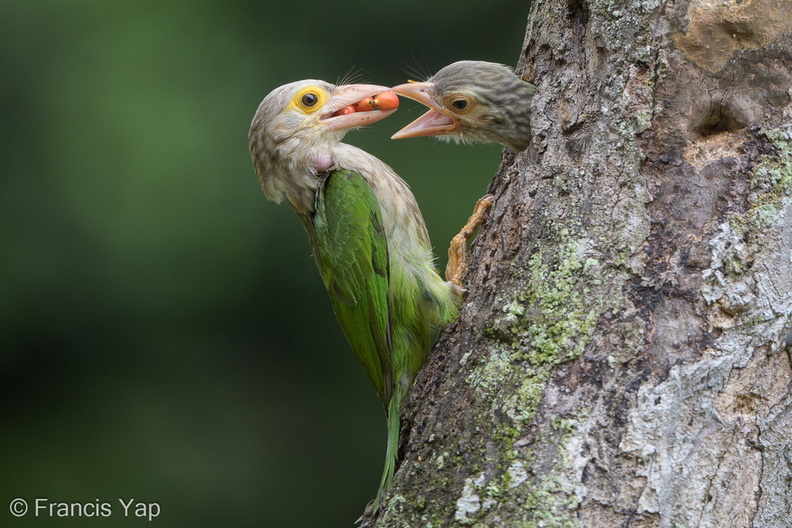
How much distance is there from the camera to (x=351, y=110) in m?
3.89

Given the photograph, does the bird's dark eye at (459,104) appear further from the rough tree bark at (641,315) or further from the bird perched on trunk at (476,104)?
the rough tree bark at (641,315)

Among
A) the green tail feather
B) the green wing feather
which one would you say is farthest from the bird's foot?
the green tail feather

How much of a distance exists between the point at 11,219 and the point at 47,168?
15.4 inches

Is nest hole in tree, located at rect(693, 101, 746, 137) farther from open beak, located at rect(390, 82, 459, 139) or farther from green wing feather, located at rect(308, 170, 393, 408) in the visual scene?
green wing feather, located at rect(308, 170, 393, 408)

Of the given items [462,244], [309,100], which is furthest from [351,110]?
[462,244]

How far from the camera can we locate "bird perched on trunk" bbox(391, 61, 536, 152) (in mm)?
3415

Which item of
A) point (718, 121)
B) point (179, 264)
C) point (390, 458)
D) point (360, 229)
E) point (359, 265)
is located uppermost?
point (718, 121)

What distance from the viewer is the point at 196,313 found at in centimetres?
619

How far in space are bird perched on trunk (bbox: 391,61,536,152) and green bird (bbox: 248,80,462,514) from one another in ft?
0.68

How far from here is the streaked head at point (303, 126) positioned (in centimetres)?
381

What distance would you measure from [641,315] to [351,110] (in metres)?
1.79

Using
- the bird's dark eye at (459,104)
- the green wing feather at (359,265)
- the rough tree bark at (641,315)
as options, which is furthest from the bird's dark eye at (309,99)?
the rough tree bark at (641,315)

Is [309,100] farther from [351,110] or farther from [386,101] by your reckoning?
[386,101]

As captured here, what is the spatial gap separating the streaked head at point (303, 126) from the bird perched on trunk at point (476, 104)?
19 centimetres
